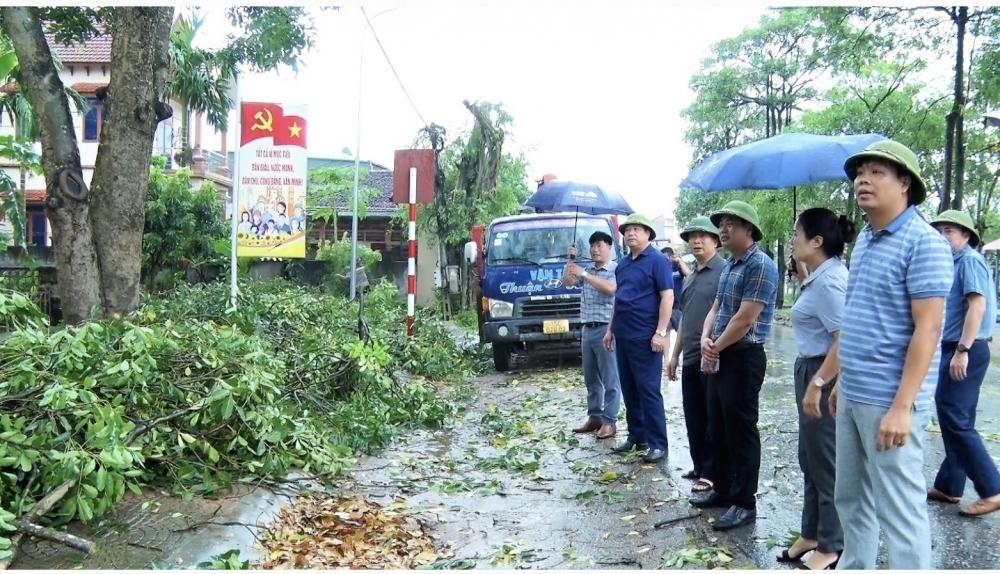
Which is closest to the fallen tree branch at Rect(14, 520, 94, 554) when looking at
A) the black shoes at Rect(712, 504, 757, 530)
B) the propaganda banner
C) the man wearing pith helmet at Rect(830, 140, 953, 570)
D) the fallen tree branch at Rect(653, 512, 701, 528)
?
the fallen tree branch at Rect(653, 512, 701, 528)

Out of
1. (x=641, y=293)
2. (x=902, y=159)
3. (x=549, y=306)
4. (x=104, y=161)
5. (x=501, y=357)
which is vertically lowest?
(x=501, y=357)

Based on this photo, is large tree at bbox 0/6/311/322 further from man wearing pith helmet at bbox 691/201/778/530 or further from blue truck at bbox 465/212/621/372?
man wearing pith helmet at bbox 691/201/778/530

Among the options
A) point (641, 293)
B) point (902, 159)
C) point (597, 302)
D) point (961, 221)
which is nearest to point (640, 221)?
point (641, 293)

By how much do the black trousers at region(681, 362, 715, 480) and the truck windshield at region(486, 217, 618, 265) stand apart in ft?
18.4

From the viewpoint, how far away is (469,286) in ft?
72.7

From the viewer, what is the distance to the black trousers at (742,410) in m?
4.23

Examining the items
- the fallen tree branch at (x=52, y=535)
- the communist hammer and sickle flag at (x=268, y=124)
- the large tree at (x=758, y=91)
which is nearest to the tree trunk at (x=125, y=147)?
the communist hammer and sickle flag at (x=268, y=124)

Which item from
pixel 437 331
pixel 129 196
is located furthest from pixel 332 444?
pixel 437 331

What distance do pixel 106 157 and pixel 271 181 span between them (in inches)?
60.4

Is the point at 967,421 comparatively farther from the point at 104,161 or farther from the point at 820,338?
the point at 104,161

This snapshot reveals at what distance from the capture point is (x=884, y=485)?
9.11ft

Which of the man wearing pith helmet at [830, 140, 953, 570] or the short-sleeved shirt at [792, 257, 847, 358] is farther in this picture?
the short-sleeved shirt at [792, 257, 847, 358]

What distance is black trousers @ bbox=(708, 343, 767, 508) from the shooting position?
13.9 ft

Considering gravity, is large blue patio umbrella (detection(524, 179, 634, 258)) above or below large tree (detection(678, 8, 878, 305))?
below
